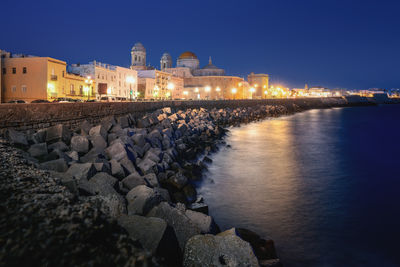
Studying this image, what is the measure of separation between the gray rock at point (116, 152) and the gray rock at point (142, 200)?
3223mm

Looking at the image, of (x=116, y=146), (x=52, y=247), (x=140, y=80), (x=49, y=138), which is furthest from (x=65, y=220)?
(x=140, y=80)

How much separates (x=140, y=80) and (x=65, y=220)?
53.3m

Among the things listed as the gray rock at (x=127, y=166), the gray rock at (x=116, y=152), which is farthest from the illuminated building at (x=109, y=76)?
the gray rock at (x=127, y=166)

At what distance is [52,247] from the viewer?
2078 mm

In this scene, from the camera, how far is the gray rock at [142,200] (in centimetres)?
466

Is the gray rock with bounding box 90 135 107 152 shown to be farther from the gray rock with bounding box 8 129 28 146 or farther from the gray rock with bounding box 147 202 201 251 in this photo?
the gray rock with bounding box 147 202 201 251

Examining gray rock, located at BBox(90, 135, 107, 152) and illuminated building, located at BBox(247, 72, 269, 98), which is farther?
illuminated building, located at BBox(247, 72, 269, 98)

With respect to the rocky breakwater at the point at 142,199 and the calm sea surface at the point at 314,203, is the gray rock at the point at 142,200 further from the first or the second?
the calm sea surface at the point at 314,203

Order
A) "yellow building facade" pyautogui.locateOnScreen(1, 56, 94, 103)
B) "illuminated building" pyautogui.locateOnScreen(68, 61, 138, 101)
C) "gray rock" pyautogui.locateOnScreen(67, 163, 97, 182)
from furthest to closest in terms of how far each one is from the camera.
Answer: "illuminated building" pyautogui.locateOnScreen(68, 61, 138, 101) < "yellow building facade" pyautogui.locateOnScreen(1, 56, 94, 103) < "gray rock" pyautogui.locateOnScreen(67, 163, 97, 182)

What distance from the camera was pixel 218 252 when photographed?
3502mm

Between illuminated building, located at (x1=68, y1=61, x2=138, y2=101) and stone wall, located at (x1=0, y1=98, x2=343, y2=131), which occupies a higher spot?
illuminated building, located at (x1=68, y1=61, x2=138, y2=101)

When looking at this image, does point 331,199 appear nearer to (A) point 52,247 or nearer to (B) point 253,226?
(B) point 253,226

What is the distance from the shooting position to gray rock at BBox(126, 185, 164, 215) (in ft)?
15.3

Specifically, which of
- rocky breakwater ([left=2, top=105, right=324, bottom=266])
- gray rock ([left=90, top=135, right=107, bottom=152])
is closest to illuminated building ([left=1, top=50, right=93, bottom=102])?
rocky breakwater ([left=2, top=105, right=324, bottom=266])
